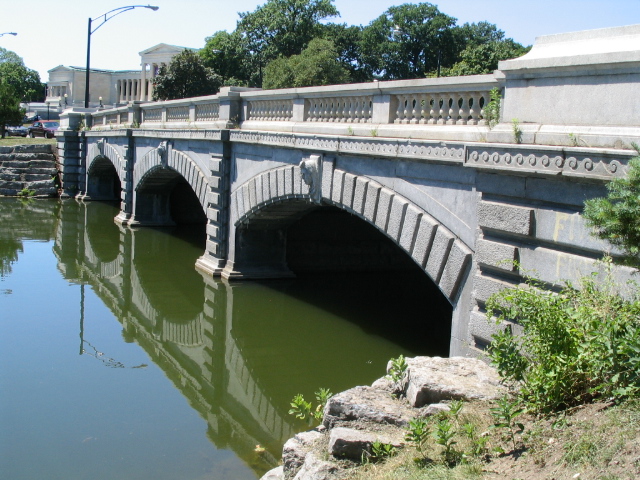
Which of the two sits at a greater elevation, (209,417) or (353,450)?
(353,450)

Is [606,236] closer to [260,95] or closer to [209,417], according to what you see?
[209,417]

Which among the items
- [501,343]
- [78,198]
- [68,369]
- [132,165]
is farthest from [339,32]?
[501,343]

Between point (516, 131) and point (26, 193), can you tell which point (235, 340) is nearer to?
point (516, 131)

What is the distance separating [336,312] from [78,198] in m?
21.2

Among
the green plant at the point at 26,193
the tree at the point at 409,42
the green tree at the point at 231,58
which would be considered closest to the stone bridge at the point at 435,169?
the green plant at the point at 26,193

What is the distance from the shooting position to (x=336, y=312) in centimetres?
1365

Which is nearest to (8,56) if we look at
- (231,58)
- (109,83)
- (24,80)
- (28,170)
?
(24,80)

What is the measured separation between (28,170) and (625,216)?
32.5m

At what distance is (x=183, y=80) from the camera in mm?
42094

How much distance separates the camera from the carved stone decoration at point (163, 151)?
19594 mm

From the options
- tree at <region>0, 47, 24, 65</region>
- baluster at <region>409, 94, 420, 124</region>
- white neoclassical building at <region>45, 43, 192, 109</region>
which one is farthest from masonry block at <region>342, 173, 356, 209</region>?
tree at <region>0, 47, 24, 65</region>

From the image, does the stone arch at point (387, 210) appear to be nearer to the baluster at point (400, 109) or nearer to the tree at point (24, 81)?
the baluster at point (400, 109)

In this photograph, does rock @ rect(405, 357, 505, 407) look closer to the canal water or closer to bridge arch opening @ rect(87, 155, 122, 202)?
the canal water

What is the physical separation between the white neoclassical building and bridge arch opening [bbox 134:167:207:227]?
55.8 m
